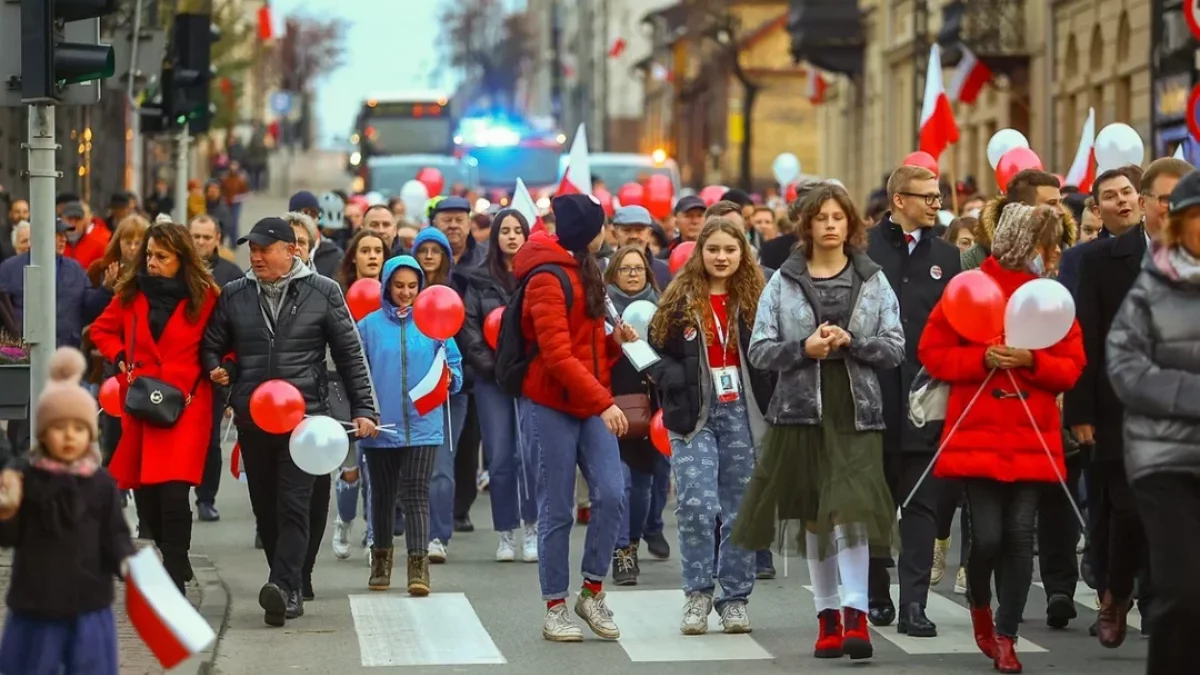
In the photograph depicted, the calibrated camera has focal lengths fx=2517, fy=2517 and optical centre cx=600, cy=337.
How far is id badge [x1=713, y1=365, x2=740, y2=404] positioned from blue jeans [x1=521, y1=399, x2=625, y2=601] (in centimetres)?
49

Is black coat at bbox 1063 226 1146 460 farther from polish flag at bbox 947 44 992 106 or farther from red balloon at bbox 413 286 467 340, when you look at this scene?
polish flag at bbox 947 44 992 106

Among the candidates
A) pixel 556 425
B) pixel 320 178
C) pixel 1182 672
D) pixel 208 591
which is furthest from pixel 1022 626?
pixel 320 178

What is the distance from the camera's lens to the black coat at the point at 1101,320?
1017 centimetres

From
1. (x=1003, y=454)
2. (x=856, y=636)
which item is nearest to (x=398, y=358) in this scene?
(x=856, y=636)

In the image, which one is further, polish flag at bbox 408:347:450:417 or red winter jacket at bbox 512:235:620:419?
polish flag at bbox 408:347:450:417

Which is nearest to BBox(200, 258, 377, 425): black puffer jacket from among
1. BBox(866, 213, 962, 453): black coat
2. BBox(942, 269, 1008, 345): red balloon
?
BBox(866, 213, 962, 453): black coat

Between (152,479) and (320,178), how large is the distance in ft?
255

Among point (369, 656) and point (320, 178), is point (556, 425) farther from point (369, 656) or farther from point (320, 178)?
point (320, 178)

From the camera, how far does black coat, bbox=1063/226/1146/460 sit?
10172mm

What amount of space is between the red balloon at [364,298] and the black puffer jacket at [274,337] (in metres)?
2.13

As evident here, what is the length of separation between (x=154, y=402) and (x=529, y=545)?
3619 mm

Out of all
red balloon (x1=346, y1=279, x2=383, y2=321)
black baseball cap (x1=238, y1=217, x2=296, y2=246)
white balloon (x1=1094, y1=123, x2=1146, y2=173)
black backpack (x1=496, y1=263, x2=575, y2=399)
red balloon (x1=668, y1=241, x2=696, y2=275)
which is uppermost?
white balloon (x1=1094, y1=123, x2=1146, y2=173)

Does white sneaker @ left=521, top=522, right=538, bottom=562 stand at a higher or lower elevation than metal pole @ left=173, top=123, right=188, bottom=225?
lower

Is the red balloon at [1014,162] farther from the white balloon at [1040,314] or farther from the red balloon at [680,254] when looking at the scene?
the white balloon at [1040,314]
